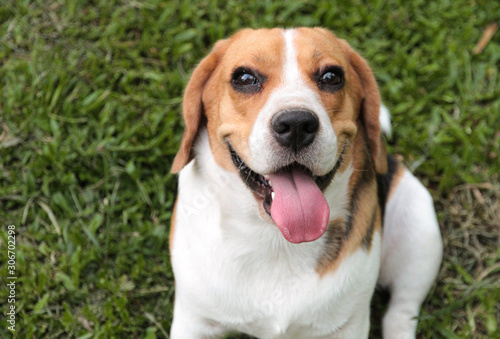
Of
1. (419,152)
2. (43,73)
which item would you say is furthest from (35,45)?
(419,152)

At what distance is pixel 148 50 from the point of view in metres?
6.16

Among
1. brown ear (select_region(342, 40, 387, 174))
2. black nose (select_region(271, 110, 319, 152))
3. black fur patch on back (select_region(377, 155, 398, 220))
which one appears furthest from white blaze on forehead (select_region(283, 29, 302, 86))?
black fur patch on back (select_region(377, 155, 398, 220))

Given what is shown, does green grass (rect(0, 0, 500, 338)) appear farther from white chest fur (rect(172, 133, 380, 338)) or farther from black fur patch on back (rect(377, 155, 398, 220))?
white chest fur (rect(172, 133, 380, 338))

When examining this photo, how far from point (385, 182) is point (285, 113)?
5.51ft

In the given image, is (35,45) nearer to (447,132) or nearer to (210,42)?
(210,42)

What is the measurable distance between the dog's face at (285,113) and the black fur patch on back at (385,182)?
0.55 metres

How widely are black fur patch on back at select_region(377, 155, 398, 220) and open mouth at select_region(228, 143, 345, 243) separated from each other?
3.17 ft

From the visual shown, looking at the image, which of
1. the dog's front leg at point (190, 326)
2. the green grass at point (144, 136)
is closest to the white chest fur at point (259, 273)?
the dog's front leg at point (190, 326)

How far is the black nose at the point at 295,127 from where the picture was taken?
10.4 ft

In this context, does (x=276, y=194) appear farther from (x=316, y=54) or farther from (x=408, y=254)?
(x=408, y=254)

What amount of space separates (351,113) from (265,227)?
0.88 metres

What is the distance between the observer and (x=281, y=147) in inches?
129

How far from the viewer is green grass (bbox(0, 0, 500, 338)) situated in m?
4.93

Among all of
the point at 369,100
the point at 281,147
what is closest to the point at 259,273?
the point at 281,147
